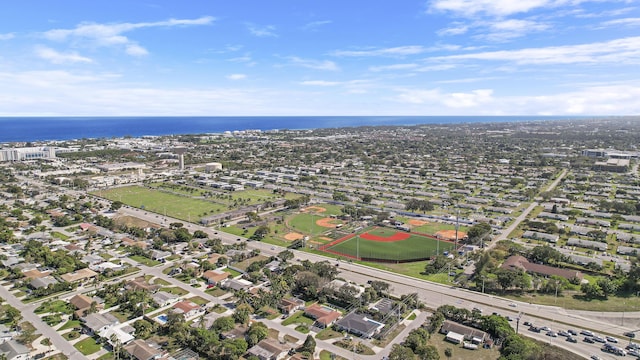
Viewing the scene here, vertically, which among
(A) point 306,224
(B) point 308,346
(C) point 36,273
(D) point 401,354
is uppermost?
(D) point 401,354

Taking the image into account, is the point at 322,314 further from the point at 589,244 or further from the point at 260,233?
the point at 589,244

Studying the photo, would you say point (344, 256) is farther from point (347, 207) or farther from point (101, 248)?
point (101, 248)

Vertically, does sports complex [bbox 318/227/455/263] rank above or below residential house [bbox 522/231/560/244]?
below

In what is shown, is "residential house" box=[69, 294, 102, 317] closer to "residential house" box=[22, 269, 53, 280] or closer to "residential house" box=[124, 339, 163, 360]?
"residential house" box=[124, 339, 163, 360]

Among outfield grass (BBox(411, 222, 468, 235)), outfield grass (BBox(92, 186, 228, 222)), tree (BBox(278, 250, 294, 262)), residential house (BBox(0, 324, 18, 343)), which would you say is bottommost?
residential house (BBox(0, 324, 18, 343))

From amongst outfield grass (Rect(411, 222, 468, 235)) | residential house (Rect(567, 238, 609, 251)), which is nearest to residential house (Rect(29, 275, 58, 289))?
outfield grass (Rect(411, 222, 468, 235))

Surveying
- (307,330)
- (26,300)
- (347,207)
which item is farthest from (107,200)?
(307,330)

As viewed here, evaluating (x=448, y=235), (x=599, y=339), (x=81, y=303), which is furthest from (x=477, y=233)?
(x=81, y=303)
